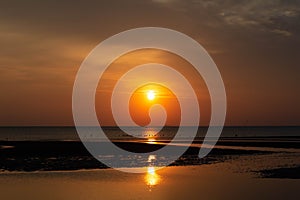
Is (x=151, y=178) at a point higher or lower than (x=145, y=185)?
higher

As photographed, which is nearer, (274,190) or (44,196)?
(44,196)

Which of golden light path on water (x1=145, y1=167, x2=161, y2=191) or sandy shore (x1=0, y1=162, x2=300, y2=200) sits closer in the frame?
sandy shore (x1=0, y1=162, x2=300, y2=200)

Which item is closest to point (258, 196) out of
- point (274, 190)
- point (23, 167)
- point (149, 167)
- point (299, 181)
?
point (274, 190)

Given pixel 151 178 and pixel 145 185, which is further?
pixel 151 178

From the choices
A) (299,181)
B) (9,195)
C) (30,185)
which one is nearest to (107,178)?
(30,185)

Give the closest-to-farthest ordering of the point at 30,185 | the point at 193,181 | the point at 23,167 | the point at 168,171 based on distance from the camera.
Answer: the point at 30,185 < the point at 193,181 < the point at 168,171 < the point at 23,167

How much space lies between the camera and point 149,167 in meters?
42.6

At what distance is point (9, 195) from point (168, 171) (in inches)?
668

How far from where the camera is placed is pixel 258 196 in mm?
25125

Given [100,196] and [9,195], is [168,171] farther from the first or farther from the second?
[9,195]

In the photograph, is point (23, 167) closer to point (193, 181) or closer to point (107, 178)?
point (107, 178)

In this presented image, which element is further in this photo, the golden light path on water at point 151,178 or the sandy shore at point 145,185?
the golden light path on water at point 151,178

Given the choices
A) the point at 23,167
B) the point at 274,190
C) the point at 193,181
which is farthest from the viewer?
the point at 23,167

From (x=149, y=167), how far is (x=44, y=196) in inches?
726
